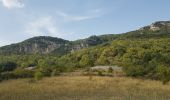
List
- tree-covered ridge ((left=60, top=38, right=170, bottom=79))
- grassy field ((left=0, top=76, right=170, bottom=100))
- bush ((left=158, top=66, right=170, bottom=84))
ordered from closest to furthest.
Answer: grassy field ((left=0, top=76, right=170, bottom=100)) → bush ((left=158, top=66, right=170, bottom=84)) → tree-covered ridge ((left=60, top=38, right=170, bottom=79))

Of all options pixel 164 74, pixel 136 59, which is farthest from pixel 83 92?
pixel 136 59

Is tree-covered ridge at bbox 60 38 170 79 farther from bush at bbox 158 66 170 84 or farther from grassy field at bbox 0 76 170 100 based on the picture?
grassy field at bbox 0 76 170 100

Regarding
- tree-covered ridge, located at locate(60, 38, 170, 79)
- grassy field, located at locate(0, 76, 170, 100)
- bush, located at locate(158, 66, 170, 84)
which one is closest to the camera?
grassy field, located at locate(0, 76, 170, 100)

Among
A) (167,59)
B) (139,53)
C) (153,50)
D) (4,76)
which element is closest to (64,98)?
(4,76)

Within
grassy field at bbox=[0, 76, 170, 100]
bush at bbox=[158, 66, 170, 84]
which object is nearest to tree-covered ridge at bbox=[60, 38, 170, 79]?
bush at bbox=[158, 66, 170, 84]

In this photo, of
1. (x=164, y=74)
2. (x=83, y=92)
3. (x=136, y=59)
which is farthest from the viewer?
(x=136, y=59)

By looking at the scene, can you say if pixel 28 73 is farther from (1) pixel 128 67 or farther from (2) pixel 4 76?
(1) pixel 128 67

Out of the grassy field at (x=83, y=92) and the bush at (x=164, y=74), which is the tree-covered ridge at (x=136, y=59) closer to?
the bush at (x=164, y=74)

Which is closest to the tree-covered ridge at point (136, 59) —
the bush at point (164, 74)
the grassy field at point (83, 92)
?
the bush at point (164, 74)

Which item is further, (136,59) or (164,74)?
(136,59)

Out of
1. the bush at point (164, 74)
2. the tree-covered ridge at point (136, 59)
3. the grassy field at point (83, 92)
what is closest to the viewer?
the grassy field at point (83, 92)

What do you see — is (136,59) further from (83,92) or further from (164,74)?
(83,92)

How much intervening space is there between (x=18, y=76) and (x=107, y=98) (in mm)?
47166

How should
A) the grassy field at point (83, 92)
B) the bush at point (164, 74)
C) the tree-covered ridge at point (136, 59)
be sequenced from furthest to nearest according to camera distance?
the tree-covered ridge at point (136, 59) → the bush at point (164, 74) → the grassy field at point (83, 92)
